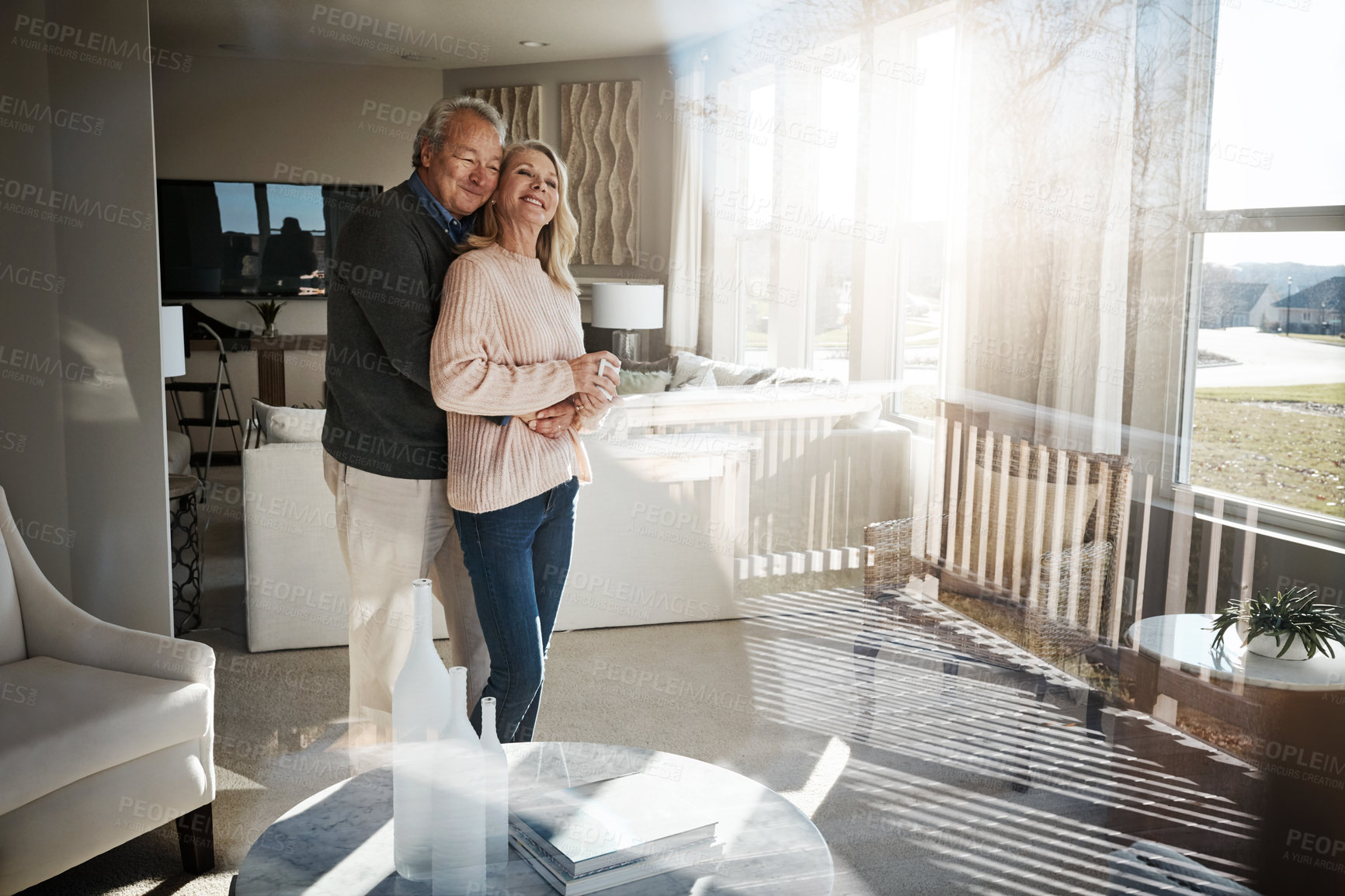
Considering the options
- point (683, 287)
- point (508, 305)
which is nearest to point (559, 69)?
point (683, 287)

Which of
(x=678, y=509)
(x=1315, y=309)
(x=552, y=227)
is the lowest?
(x=678, y=509)

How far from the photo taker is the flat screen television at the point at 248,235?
669cm

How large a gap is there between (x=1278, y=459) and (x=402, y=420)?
2064mm

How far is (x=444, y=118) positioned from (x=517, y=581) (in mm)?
865

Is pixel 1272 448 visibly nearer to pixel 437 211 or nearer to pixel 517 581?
pixel 517 581

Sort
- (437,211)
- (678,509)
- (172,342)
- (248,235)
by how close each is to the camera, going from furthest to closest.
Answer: (248,235), (678,509), (172,342), (437,211)

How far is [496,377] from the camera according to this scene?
1.79 metres

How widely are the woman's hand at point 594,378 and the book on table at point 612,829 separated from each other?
702 millimetres

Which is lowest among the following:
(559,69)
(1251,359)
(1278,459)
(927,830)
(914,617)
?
(927,830)

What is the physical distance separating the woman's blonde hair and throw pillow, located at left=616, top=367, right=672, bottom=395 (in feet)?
8.03

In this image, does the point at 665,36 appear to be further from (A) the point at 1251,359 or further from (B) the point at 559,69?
(A) the point at 1251,359

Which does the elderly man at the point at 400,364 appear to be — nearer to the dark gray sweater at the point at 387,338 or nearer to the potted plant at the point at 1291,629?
the dark gray sweater at the point at 387,338

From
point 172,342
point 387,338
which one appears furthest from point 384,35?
point 387,338

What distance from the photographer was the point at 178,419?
5895 millimetres
